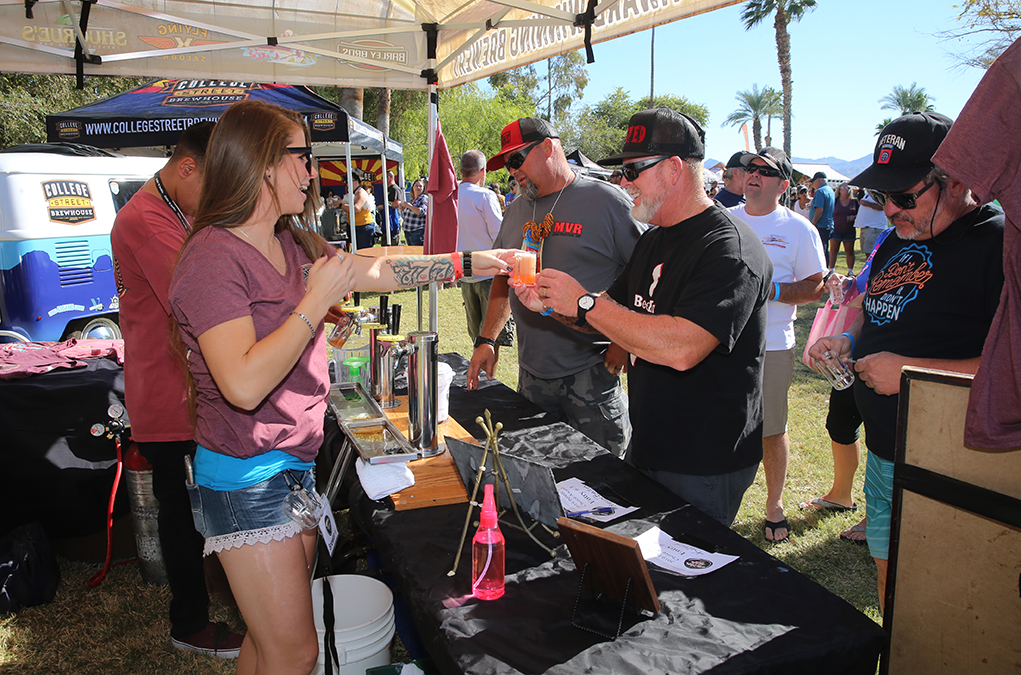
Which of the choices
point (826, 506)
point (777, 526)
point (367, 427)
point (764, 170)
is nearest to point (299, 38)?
point (764, 170)

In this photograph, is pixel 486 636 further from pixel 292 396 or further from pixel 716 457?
pixel 716 457

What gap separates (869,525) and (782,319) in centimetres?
157

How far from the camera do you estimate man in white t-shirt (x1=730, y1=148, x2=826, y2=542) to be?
3.61m

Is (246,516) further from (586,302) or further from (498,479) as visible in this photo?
(586,302)

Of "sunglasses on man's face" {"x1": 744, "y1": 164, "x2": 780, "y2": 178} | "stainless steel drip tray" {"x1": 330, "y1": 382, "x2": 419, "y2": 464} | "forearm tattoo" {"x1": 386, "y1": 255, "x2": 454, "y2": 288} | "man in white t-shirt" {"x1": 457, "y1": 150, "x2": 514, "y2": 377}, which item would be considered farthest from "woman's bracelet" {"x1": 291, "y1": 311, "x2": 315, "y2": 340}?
"man in white t-shirt" {"x1": 457, "y1": 150, "x2": 514, "y2": 377}

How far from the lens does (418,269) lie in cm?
248

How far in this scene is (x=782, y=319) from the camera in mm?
3646

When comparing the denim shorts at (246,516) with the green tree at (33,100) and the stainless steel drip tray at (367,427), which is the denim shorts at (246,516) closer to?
the stainless steel drip tray at (367,427)

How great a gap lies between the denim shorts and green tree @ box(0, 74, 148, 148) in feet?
63.4

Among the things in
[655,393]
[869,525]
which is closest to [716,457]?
[655,393]

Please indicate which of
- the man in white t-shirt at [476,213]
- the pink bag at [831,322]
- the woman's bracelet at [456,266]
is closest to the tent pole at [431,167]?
the woman's bracelet at [456,266]

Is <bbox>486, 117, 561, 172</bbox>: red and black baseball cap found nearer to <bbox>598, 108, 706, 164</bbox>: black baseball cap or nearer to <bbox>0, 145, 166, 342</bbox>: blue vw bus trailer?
<bbox>598, 108, 706, 164</bbox>: black baseball cap

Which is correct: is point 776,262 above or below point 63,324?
above

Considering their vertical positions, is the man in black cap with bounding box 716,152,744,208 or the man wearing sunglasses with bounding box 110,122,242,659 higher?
the man in black cap with bounding box 716,152,744,208
